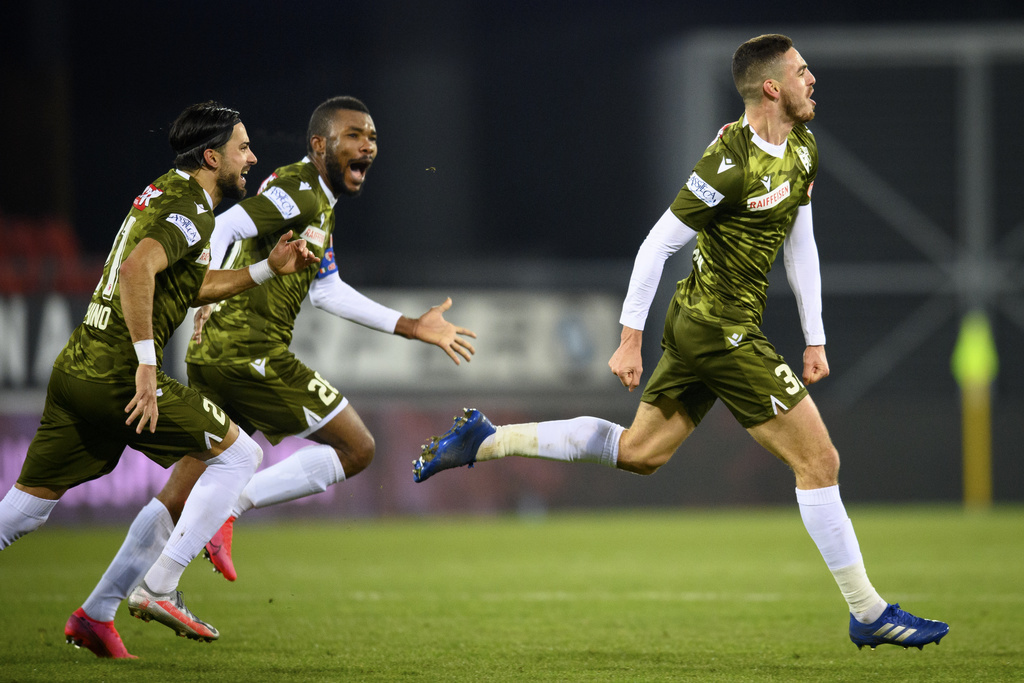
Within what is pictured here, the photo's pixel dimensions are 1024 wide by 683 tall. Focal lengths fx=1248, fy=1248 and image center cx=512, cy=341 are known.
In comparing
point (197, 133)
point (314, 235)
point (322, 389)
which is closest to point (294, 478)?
point (322, 389)

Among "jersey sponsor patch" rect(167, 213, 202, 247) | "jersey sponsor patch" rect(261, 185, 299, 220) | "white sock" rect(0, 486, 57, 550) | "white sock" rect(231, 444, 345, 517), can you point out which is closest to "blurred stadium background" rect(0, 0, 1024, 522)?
"white sock" rect(231, 444, 345, 517)

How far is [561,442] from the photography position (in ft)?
16.8

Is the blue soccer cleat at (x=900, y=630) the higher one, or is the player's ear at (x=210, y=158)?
the player's ear at (x=210, y=158)

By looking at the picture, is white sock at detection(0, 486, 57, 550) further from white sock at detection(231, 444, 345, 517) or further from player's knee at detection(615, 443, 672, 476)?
player's knee at detection(615, 443, 672, 476)

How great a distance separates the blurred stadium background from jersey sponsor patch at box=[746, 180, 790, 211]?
25.9 ft

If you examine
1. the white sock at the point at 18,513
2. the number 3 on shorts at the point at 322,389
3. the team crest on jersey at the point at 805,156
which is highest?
the team crest on jersey at the point at 805,156

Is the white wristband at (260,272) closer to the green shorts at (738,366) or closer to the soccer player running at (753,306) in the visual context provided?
the soccer player running at (753,306)

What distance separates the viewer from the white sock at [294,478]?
5.69m

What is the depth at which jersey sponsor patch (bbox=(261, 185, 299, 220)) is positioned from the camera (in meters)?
5.39

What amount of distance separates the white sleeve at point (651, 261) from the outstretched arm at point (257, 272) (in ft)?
4.08

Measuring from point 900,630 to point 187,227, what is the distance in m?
2.98

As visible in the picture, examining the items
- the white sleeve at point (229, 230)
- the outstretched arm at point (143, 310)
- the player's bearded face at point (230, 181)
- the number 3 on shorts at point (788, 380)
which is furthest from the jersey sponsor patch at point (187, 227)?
the number 3 on shorts at point (788, 380)

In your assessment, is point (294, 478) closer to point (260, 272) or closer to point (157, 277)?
point (260, 272)

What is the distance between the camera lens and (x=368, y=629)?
579cm
